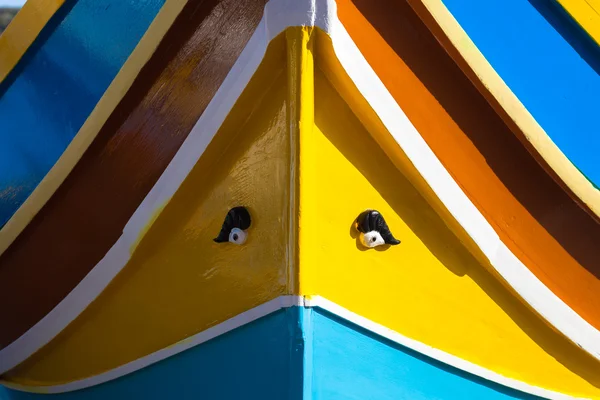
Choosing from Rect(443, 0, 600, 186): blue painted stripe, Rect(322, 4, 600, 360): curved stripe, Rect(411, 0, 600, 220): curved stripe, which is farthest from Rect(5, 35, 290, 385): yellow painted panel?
Rect(443, 0, 600, 186): blue painted stripe

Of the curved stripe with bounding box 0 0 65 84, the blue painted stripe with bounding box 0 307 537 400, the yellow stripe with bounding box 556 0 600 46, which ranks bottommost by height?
the blue painted stripe with bounding box 0 307 537 400

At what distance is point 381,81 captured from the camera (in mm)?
1268

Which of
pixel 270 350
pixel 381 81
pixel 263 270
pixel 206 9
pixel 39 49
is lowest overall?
pixel 270 350

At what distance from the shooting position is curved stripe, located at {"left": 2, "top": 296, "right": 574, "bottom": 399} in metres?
1.21

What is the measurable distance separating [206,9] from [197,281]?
0.58 metres

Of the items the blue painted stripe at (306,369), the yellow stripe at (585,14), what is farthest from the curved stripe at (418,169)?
the yellow stripe at (585,14)

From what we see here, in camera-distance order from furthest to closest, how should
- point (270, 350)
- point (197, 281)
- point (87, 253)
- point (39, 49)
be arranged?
point (39, 49), point (87, 253), point (197, 281), point (270, 350)

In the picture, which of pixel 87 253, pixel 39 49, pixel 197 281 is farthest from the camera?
pixel 39 49

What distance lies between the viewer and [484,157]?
1.33 meters

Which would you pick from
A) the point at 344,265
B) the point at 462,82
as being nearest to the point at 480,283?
the point at 344,265

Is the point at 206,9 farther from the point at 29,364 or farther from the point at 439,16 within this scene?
the point at 29,364

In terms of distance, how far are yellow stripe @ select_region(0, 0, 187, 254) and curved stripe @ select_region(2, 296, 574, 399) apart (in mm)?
432

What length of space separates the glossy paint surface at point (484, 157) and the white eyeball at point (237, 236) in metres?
0.42

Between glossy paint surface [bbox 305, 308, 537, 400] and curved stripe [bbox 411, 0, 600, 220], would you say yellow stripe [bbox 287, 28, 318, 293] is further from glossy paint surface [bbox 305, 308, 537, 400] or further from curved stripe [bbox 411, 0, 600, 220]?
curved stripe [bbox 411, 0, 600, 220]
